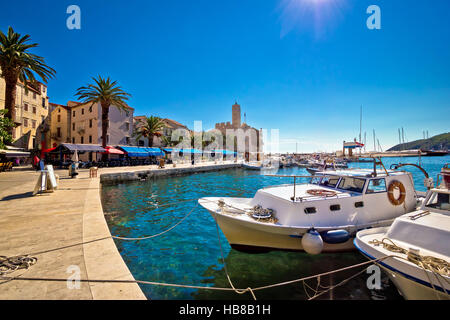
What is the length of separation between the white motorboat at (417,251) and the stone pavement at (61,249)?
491 centimetres

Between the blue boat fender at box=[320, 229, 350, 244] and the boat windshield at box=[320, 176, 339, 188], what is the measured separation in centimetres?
254

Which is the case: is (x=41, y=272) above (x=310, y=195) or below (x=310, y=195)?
below

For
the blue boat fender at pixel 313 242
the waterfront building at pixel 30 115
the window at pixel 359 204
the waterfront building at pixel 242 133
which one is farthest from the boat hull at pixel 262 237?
the waterfront building at pixel 242 133

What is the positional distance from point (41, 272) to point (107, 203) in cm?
1085

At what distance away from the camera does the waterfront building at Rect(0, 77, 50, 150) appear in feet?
106

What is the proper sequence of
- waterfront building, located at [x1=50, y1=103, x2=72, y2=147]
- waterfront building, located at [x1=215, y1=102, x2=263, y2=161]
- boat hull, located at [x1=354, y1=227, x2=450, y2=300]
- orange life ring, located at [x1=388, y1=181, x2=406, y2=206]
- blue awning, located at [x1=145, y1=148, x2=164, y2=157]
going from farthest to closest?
waterfront building, located at [x1=215, y1=102, x2=263, y2=161] < waterfront building, located at [x1=50, y1=103, x2=72, y2=147] < blue awning, located at [x1=145, y1=148, x2=164, y2=157] < orange life ring, located at [x1=388, y1=181, x2=406, y2=206] < boat hull, located at [x1=354, y1=227, x2=450, y2=300]

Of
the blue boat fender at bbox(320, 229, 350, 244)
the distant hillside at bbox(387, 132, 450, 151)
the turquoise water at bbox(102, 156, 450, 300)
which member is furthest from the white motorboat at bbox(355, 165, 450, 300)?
the distant hillside at bbox(387, 132, 450, 151)

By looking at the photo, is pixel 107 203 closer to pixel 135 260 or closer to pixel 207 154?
pixel 135 260

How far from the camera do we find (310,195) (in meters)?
7.21

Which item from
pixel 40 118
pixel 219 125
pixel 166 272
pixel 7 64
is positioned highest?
pixel 219 125

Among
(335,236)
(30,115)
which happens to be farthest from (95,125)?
(335,236)

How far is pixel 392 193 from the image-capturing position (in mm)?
7441

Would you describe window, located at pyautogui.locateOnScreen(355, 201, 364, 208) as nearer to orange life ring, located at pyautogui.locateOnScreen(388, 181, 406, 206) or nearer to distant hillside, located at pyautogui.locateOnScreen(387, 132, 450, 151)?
orange life ring, located at pyautogui.locateOnScreen(388, 181, 406, 206)
